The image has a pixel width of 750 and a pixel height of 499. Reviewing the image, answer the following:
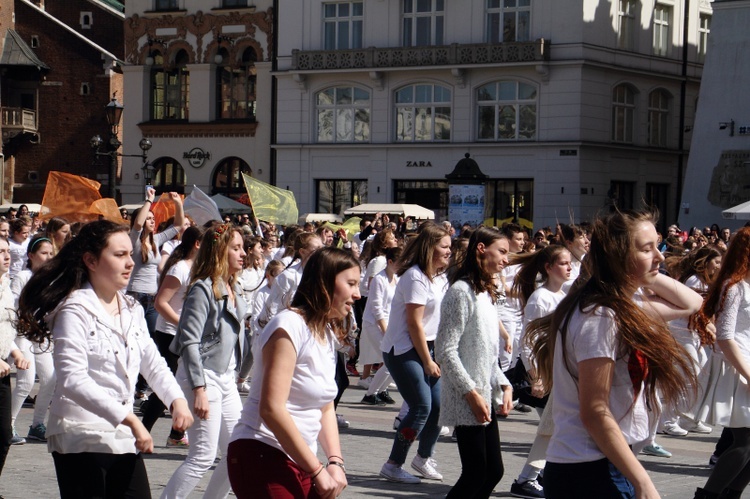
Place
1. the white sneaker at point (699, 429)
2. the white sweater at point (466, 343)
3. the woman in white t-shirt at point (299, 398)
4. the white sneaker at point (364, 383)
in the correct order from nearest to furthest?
the woman in white t-shirt at point (299, 398), the white sweater at point (466, 343), the white sneaker at point (699, 429), the white sneaker at point (364, 383)

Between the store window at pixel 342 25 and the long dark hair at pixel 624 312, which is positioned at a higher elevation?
the store window at pixel 342 25

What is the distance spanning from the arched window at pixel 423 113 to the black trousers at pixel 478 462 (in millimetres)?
37307

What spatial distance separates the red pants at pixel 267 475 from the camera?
4895 millimetres

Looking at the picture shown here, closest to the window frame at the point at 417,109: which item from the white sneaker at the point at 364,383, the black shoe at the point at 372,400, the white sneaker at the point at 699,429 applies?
the white sneaker at the point at 364,383

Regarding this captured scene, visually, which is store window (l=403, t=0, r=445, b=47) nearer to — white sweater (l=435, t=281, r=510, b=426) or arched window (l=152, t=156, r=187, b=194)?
arched window (l=152, t=156, r=187, b=194)

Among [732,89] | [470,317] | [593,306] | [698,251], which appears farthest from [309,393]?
[732,89]

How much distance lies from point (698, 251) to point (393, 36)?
34.6 metres

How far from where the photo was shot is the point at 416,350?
8.81 meters

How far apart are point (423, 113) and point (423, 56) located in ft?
6.86

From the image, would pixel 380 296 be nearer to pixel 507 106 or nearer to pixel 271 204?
pixel 271 204

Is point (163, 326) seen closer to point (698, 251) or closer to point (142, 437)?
point (698, 251)

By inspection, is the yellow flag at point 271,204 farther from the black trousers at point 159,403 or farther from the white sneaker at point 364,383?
the black trousers at point 159,403

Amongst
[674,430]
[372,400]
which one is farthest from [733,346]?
[372,400]

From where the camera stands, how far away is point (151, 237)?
13594 mm
